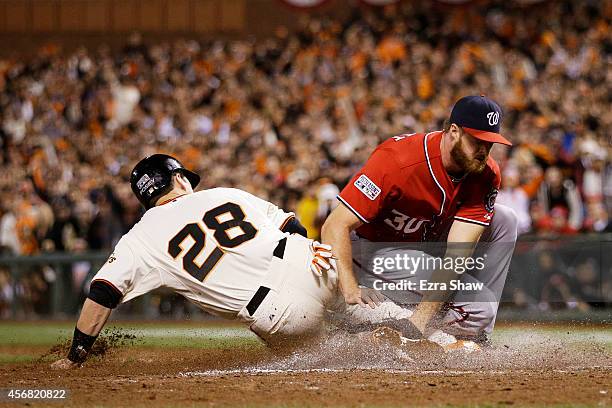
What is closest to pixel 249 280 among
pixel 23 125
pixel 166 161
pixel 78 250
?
pixel 166 161

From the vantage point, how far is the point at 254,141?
14.9 meters

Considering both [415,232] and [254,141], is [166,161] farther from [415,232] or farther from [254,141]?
Result: [254,141]

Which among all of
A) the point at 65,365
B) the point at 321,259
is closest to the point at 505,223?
the point at 321,259

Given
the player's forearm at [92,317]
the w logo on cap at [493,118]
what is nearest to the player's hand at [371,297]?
the w logo on cap at [493,118]

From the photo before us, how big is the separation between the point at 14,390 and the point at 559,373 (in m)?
3.25

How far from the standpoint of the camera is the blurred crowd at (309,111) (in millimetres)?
12594

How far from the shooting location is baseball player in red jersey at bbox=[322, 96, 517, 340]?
6297mm

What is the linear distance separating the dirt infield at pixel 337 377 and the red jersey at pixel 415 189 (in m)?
0.93

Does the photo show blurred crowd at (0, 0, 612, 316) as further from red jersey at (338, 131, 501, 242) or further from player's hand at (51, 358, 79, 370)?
player's hand at (51, 358, 79, 370)

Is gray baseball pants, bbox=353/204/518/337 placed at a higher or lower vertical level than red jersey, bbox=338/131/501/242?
lower

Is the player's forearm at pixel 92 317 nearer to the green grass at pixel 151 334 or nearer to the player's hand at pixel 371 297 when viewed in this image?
the green grass at pixel 151 334

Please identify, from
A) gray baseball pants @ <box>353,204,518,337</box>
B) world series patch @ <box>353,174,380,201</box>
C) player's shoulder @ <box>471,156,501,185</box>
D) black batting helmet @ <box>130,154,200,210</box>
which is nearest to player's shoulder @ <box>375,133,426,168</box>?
world series patch @ <box>353,174,380,201</box>

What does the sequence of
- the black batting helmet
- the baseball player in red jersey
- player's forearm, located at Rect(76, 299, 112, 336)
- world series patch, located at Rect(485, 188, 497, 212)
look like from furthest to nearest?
world series patch, located at Rect(485, 188, 497, 212) → the black batting helmet → the baseball player in red jersey → player's forearm, located at Rect(76, 299, 112, 336)


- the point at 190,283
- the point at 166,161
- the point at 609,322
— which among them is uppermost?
the point at 166,161
